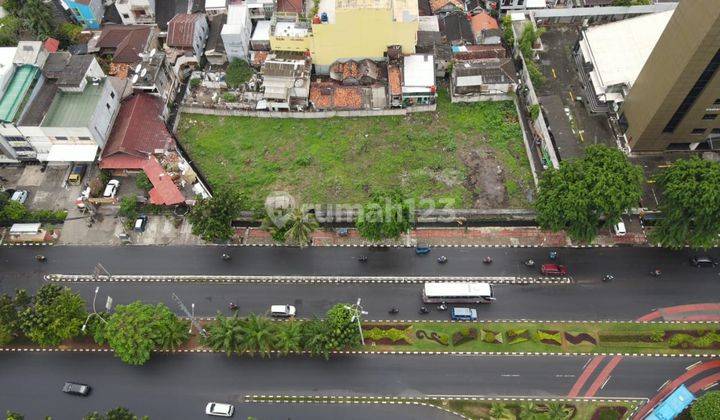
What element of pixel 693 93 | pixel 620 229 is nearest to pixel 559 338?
pixel 620 229

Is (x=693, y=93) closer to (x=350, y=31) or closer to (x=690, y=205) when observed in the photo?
(x=690, y=205)

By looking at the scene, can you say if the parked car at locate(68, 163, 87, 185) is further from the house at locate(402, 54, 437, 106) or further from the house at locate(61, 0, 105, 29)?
the house at locate(402, 54, 437, 106)

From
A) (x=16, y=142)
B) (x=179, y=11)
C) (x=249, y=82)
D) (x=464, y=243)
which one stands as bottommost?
(x=464, y=243)

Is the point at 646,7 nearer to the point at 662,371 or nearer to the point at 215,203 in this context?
the point at 662,371

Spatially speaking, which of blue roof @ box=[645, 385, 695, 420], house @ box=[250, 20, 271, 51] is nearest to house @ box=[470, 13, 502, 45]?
house @ box=[250, 20, 271, 51]

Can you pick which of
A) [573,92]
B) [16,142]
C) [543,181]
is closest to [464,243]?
[543,181]
